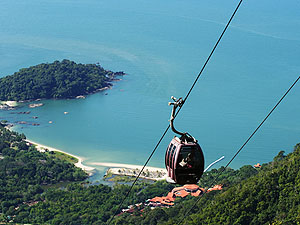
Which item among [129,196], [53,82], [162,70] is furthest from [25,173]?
[162,70]

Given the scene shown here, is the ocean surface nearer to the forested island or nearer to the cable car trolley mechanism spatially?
the forested island

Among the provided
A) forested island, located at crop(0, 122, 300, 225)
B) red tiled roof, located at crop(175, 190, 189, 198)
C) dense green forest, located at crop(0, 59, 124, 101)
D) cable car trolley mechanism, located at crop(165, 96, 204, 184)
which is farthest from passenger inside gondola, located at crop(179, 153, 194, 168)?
dense green forest, located at crop(0, 59, 124, 101)

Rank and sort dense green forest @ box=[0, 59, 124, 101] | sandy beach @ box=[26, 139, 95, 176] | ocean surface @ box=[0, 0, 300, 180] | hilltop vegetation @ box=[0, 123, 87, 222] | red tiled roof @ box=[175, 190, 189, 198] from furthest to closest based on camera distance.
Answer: dense green forest @ box=[0, 59, 124, 101]
ocean surface @ box=[0, 0, 300, 180]
sandy beach @ box=[26, 139, 95, 176]
hilltop vegetation @ box=[0, 123, 87, 222]
red tiled roof @ box=[175, 190, 189, 198]

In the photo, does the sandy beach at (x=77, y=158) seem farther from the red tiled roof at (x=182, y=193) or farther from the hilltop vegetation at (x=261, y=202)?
the hilltop vegetation at (x=261, y=202)

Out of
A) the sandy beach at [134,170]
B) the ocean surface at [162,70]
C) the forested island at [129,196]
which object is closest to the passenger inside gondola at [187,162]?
the forested island at [129,196]

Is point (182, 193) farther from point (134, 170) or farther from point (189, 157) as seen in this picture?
point (189, 157)
